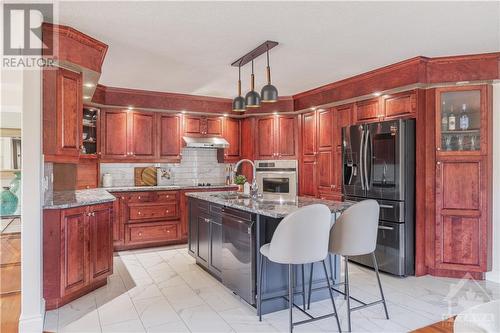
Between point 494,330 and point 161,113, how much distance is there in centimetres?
529

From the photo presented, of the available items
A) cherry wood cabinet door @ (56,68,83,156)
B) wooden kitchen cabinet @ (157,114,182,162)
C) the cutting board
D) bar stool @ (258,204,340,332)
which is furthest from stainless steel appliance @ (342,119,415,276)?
the cutting board

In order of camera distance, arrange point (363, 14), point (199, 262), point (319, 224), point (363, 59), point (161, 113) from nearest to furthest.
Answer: point (319, 224)
point (363, 14)
point (363, 59)
point (199, 262)
point (161, 113)

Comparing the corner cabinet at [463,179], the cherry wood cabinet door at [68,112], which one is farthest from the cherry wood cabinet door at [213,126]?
the corner cabinet at [463,179]

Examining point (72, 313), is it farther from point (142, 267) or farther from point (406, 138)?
point (406, 138)

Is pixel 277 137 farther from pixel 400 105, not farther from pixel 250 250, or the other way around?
pixel 250 250

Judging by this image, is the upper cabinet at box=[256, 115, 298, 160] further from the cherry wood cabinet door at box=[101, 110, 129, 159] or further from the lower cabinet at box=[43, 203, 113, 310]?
the lower cabinet at box=[43, 203, 113, 310]

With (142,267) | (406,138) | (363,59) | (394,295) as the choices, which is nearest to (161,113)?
(142,267)

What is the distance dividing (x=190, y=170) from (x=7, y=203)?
3.25m

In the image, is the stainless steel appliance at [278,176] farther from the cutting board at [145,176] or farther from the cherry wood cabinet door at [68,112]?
the cherry wood cabinet door at [68,112]

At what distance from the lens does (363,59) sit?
3.96 metres

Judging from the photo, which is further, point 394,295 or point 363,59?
point 363,59

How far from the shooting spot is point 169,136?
5867 millimetres

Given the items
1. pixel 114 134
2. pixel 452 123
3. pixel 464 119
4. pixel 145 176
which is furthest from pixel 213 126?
pixel 464 119

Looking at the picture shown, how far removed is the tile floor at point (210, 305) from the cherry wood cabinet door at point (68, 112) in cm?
146
